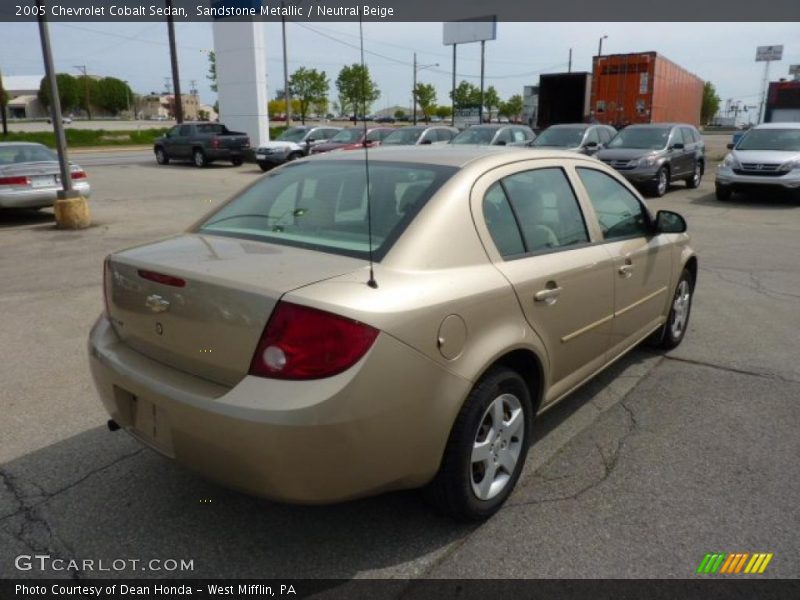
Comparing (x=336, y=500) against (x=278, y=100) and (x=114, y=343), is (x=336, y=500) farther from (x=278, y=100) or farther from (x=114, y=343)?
(x=278, y=100)

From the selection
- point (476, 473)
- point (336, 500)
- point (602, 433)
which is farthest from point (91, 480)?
point (602, 433)

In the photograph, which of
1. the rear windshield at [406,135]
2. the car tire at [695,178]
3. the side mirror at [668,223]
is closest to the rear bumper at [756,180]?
the car tire at [695,178]

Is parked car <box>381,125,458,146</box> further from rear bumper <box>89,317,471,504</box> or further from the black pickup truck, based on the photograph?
rear bumper <box>89,317,471,504</box>

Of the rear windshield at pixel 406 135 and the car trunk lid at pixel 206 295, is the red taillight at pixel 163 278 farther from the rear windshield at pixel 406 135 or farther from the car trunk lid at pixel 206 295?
the rear windshield at pixel 406 135

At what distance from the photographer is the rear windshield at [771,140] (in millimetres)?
14445

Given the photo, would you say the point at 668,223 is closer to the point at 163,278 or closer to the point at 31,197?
the point at 163,278

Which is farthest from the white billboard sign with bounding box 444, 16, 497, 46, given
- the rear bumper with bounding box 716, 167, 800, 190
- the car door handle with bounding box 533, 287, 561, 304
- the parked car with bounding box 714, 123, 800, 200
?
the car door handle with bounding box 533, 287, 561, 304

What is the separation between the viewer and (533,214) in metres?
3.21

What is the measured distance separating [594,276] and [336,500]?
1894 mm

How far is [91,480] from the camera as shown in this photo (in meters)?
3.14

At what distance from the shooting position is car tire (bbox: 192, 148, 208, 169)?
25.1 metres

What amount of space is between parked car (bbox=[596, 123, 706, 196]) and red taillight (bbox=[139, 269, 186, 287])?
13731mm

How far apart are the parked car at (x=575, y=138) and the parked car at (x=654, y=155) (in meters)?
0.43

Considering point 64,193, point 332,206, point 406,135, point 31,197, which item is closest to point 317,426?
point 332,206
